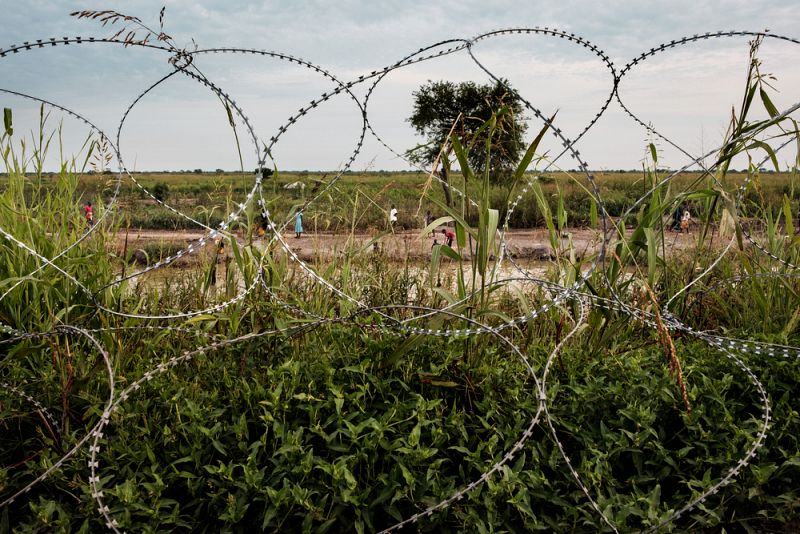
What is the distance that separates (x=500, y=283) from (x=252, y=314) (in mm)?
1148

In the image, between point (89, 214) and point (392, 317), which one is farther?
point (89, 214)

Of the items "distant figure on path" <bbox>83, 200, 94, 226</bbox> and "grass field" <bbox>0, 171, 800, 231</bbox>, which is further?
"distant figure on path" <bbox>83, 200, 94, 226</bbox>

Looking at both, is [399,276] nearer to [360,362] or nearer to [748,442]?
[360,362]

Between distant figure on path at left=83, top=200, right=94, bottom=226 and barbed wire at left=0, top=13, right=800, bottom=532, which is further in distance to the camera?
distant figure on path at left=83, top=200, right=94, bottom=226

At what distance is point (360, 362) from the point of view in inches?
102

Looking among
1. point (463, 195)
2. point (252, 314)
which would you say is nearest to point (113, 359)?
point (252, 314)

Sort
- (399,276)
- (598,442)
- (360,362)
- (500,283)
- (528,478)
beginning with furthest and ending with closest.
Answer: (399,276), (500,283), (360,362), (598,442), (528,478)

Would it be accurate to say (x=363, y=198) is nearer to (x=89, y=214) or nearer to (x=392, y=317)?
(x=89, y=214)

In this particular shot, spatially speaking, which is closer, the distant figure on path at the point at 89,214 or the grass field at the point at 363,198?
the grass field at the point at 363,198

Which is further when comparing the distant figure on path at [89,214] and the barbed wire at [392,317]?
the distant figure on path at [89,214]

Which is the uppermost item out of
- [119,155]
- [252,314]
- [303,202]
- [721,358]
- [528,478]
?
[119,155]

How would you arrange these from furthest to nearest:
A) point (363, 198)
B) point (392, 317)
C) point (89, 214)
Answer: point (363, 198), point (89, 214), point (392, 317)

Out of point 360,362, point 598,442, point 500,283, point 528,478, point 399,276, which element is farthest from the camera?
point 399,276

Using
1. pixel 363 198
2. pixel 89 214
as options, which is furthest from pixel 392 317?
pixel 363 198
